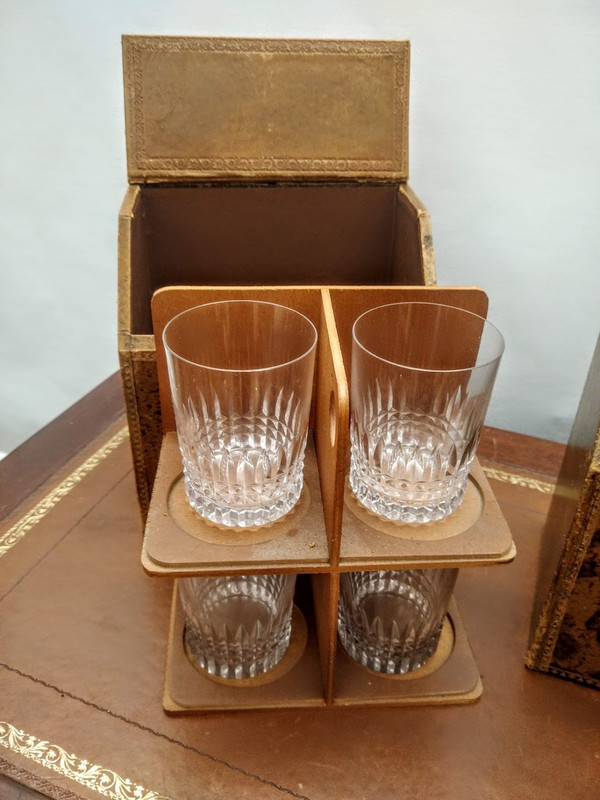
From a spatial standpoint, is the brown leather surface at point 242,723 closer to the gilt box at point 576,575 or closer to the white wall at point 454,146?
the gilt box at point 576,575

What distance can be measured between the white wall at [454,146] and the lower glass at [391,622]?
588mm

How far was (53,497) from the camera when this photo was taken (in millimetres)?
862

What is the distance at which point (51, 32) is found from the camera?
3.48 feet

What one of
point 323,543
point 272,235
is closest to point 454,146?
point 272,235

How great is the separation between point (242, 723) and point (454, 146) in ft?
2.71

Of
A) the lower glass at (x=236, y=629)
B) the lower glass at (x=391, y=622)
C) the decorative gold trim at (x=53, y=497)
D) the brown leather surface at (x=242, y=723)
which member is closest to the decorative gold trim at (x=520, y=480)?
the brown leather surface at (x=242, y=723)

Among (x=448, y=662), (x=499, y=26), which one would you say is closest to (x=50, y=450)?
(x=448, y=662)

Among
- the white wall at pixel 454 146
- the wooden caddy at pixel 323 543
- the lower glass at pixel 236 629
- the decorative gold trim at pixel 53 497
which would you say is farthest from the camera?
the white wall at pixel 454 146

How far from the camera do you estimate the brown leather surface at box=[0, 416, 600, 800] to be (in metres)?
0.57

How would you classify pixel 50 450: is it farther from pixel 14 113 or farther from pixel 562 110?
pixel 562 110

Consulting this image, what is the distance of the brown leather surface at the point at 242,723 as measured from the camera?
57 centimetres

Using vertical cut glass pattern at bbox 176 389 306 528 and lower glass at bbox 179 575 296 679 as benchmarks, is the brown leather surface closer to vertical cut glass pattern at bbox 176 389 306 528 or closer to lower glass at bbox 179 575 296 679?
lower glass at bbox 179 575 296 679

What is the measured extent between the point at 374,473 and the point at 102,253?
0.88 metres

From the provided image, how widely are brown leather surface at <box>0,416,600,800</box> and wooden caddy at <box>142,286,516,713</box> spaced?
0.02 meters
